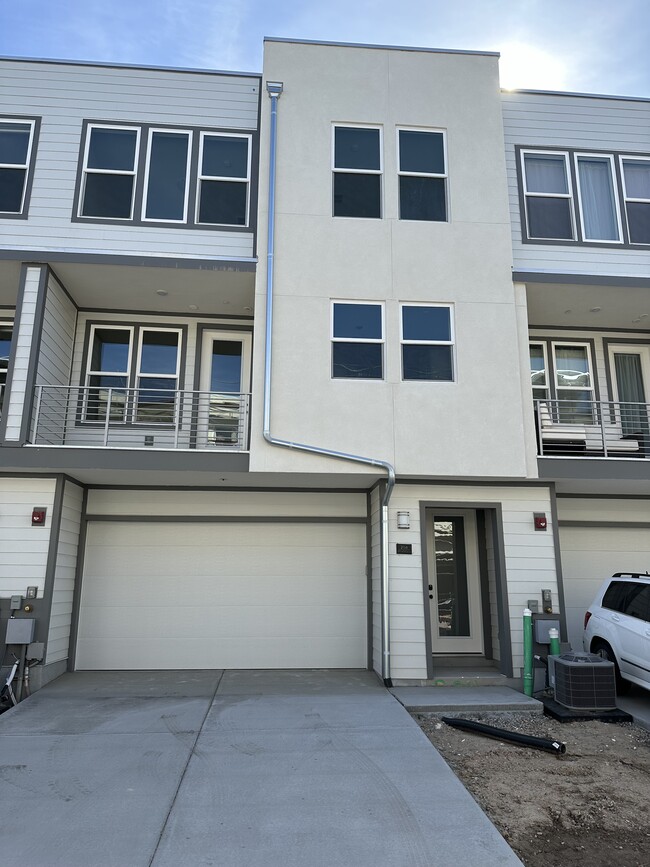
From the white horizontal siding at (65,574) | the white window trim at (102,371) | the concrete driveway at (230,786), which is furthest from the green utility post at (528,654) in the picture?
the white window trim at (102,371)

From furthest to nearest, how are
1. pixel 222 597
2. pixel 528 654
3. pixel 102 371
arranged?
pixel 102 371
pixel 222 597
pixel 528 654

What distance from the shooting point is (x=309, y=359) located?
8195 mm

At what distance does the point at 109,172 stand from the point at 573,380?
8431 mm

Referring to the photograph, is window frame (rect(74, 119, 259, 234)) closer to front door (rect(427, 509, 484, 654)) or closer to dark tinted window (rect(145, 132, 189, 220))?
dark tinted window (rect(145, 132, 189, 220))

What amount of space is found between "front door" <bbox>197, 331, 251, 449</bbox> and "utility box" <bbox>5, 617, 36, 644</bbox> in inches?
134

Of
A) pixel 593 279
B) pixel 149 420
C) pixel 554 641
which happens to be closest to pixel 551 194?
pixel 593 279

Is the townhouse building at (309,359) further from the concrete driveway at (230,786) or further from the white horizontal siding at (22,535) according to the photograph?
the concrete driveway at (230,786)

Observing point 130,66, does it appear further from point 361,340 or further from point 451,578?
point 451,578

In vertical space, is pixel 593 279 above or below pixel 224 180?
below

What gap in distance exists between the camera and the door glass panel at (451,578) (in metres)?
9.51

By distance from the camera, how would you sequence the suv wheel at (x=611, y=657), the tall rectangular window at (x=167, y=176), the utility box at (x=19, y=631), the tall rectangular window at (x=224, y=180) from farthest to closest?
the tall rectangular window at (x=224, y=180) < the tall rectangular window at (x=167, y=176) < the suv wheel at (x=611, y=657) < the utility box at (x=19, y=631)

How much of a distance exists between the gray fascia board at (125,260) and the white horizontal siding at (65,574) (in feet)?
10.6

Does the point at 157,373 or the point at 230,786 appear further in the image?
the point at 157,373

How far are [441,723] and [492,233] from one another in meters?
6.78
